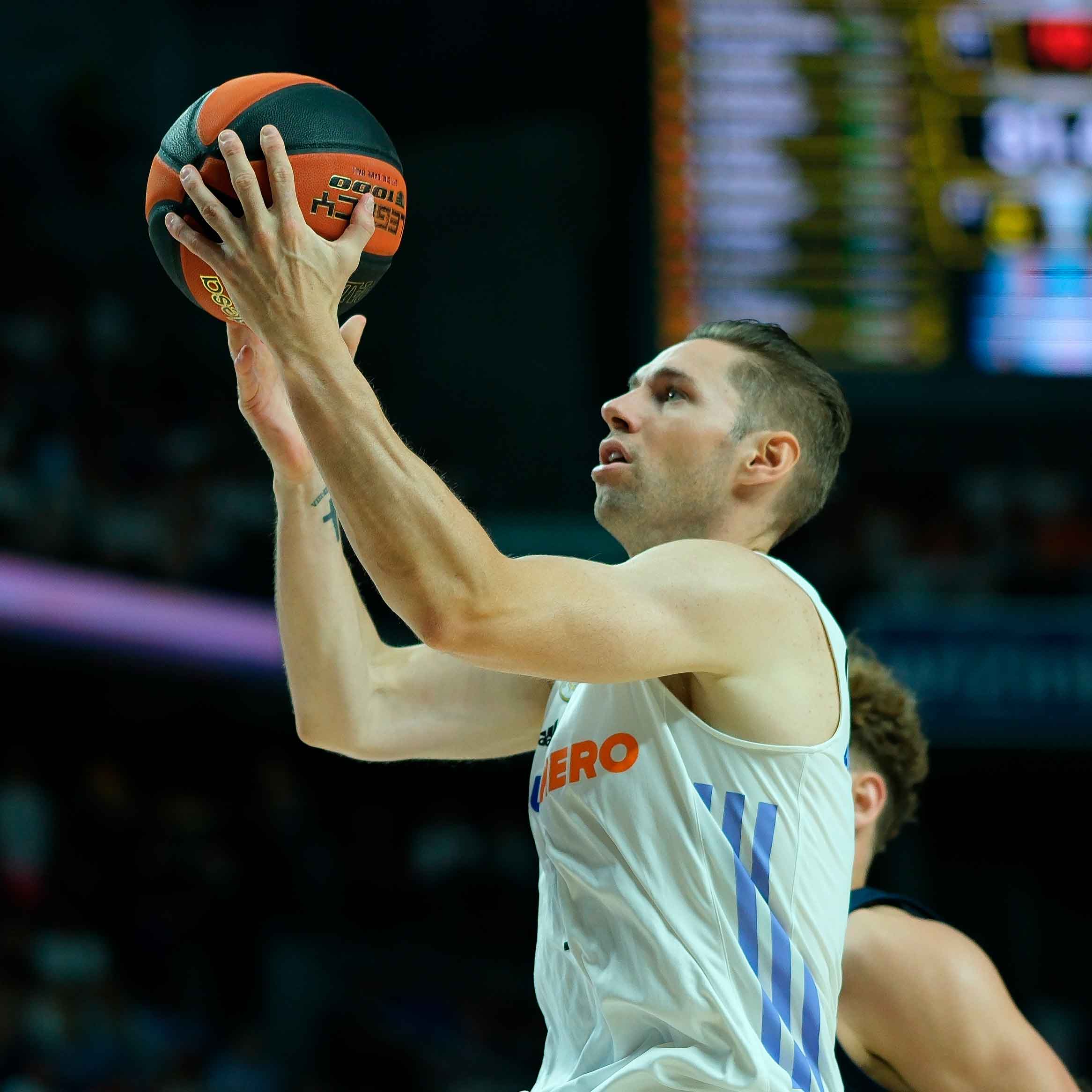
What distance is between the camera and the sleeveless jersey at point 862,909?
3.21 m

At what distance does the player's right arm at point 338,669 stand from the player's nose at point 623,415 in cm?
52

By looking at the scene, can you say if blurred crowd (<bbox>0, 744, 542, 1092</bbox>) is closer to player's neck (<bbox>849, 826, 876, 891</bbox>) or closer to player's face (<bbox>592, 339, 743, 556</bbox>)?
player's neck (<bbox>849, 826, 876, 891</bbox>)

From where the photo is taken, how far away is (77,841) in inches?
344

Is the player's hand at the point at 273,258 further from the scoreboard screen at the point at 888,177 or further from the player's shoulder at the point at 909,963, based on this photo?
the scoreboard screen at the point at 888,177

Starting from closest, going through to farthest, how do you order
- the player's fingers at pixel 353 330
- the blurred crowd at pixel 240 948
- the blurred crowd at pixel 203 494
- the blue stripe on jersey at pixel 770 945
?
the blue stripe on jersey at pixel 770 945 < the player's fingers at pixel 353 330 < the blurred crowd at pixel 240 948 < the blurred crowd at pixel 203 494

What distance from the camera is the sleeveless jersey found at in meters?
3.21

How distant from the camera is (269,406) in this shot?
119 inches

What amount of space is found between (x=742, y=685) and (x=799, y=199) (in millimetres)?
5940

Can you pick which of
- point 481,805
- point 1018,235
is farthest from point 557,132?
point 481,805

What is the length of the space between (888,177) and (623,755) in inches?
240

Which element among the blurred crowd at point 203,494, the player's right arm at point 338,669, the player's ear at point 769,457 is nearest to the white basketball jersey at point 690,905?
the player's ear at point 769,457

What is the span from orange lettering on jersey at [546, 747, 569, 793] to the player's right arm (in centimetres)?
46

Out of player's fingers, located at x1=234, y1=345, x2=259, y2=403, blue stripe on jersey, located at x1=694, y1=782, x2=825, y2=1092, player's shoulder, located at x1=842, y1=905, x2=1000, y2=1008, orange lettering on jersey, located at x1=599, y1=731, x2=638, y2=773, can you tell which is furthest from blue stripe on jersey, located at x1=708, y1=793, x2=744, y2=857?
player's fingers, located at x1=234, y1=345, x2=259, y2=403

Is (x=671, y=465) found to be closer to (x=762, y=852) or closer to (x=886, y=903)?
(x=762, y=852)
